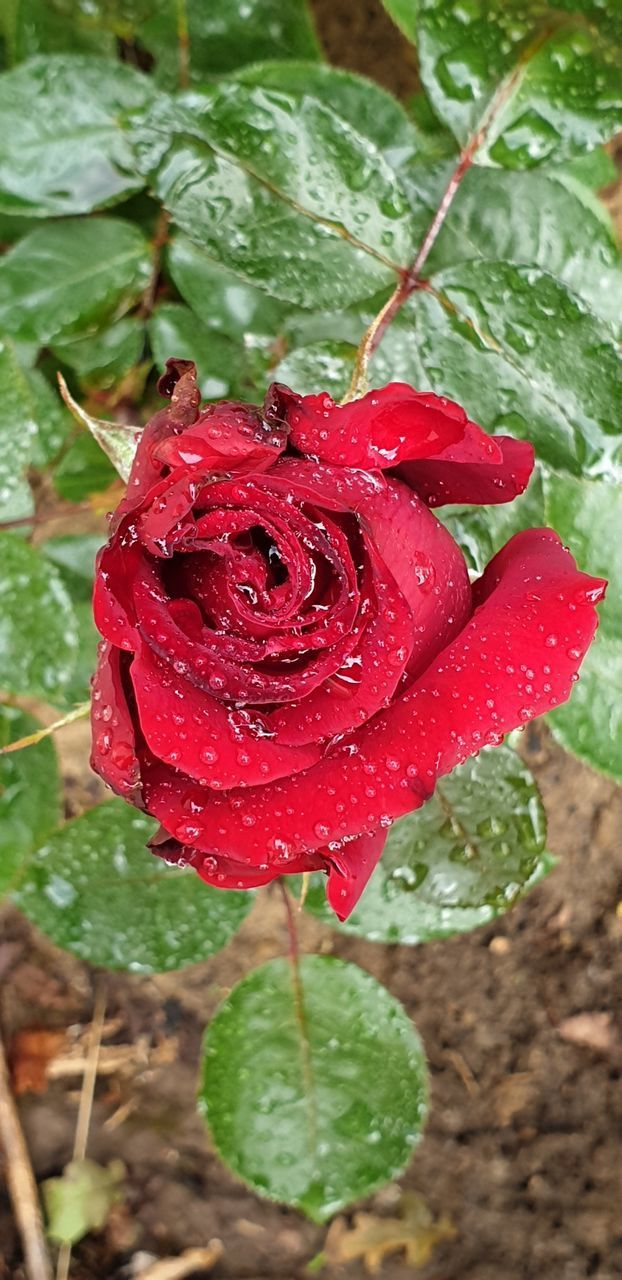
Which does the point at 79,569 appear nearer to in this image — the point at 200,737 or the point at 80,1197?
the point at 200,737

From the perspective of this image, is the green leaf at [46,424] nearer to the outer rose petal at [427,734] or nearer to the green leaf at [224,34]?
the green leaf at [224,34]

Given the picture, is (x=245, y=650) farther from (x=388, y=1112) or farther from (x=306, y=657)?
(x=388, y=1112)

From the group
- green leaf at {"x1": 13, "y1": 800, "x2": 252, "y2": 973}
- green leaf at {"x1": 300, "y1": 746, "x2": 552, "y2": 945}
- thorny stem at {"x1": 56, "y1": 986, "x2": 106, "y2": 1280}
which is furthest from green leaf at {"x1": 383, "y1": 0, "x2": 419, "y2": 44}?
thorny stem at {"x1": 56, "y1": 986, "x2": 106, "y2": 1280}

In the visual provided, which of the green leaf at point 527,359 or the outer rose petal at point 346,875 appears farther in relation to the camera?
the green leaf at point 527,359

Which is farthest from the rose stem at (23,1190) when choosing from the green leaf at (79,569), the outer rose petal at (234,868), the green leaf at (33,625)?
the outer rose petal at (234,868)

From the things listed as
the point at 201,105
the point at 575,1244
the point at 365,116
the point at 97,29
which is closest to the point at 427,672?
the point at 201,105

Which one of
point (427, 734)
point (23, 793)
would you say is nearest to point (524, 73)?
point (427, 734)
